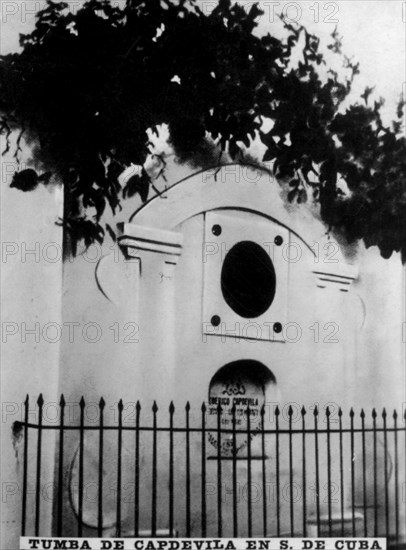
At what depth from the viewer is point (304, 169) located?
462cm

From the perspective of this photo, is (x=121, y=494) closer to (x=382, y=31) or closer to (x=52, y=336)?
(x=52, y=336)

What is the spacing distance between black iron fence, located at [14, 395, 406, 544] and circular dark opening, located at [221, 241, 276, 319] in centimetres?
60

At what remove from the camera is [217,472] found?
4219 mm

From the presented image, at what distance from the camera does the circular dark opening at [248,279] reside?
4398mm

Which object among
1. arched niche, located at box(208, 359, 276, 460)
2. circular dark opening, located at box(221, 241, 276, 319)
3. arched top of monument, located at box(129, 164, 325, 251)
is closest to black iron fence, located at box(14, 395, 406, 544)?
arched niche, located at box(208, 359, 276, 460)

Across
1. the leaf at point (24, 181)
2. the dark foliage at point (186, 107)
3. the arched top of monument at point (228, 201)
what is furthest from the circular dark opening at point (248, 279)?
the leaf at point (24, 181)

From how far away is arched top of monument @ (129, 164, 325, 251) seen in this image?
13.9 ft

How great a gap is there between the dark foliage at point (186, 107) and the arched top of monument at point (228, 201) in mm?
104

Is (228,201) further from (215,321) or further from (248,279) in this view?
(215,321)

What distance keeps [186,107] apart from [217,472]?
2115 mm

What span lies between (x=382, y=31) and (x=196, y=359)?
7.55 ft
